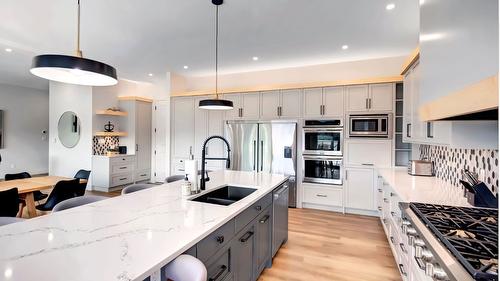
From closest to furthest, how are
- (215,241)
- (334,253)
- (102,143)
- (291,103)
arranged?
(215,241)
(334,253)
(291,103)
(102,143)

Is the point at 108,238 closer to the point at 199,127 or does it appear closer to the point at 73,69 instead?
the point at 73,69

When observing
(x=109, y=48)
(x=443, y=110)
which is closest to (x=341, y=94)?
(x=443, y=110)

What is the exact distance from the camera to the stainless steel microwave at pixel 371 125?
4.00 m

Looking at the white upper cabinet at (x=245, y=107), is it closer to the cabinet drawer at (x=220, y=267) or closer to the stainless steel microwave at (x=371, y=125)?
the stainless steel microwave at (x=371, y=125)

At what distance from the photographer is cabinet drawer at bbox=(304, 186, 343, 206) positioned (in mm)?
4320

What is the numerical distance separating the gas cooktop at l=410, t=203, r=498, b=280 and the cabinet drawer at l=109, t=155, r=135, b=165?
6051 millimetres

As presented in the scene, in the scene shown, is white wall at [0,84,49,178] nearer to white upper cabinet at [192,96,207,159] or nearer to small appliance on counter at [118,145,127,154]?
small appliance on counter at [118,145,127,154]

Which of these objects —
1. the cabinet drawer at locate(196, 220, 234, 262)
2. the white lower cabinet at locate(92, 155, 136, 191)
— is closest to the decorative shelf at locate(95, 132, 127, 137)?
the white lower cabinet at locate(92, 155, 136, 191)

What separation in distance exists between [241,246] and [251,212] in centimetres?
28

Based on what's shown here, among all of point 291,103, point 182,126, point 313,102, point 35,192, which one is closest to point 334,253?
point 313,102

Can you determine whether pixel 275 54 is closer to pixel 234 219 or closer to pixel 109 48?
pixel 109 48

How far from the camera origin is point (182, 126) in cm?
561

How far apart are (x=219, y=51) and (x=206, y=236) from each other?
3.62m

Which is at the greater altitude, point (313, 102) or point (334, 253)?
point (313, 102)
